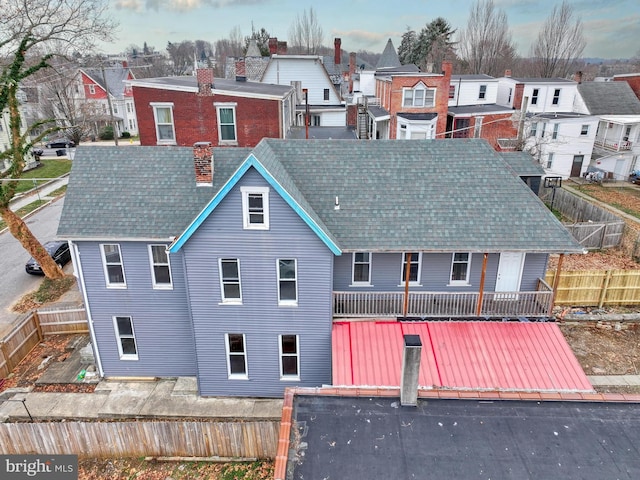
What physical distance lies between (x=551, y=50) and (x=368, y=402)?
77.4m

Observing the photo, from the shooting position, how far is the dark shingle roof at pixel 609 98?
43.8 metres

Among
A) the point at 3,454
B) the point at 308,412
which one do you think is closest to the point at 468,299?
the point at 308,412

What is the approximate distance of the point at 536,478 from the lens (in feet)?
29.3

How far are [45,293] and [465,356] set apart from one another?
72.3 feet

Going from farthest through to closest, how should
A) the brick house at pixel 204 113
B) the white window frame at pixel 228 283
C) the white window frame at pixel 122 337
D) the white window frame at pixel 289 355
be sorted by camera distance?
1. the brick house at pixel 204 113
2. the white window frame at pixel 122 337
3. the white window frame at pixel 289 355
4. the white window frame at pixel 228 283

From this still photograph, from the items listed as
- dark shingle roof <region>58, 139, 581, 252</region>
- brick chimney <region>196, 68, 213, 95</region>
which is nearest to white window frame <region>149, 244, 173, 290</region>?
dark shingle roof <region>58, 139, 581, 252</region>

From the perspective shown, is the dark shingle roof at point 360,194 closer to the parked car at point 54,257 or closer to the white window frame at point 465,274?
the white window frame at point 465,274

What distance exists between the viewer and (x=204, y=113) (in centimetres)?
2336

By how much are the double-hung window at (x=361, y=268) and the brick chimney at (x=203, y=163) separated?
19.6 ft

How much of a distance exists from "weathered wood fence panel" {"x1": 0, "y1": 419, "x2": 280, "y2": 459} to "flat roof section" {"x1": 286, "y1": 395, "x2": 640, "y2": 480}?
328cm

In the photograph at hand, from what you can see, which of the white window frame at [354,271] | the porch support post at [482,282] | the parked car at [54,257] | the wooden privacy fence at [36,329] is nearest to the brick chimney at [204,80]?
the wooden privacy fence at [36,329]

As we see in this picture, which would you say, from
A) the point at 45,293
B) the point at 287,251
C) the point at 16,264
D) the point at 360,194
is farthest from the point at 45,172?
the point at 360,194

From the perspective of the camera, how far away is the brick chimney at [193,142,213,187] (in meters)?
14.3
